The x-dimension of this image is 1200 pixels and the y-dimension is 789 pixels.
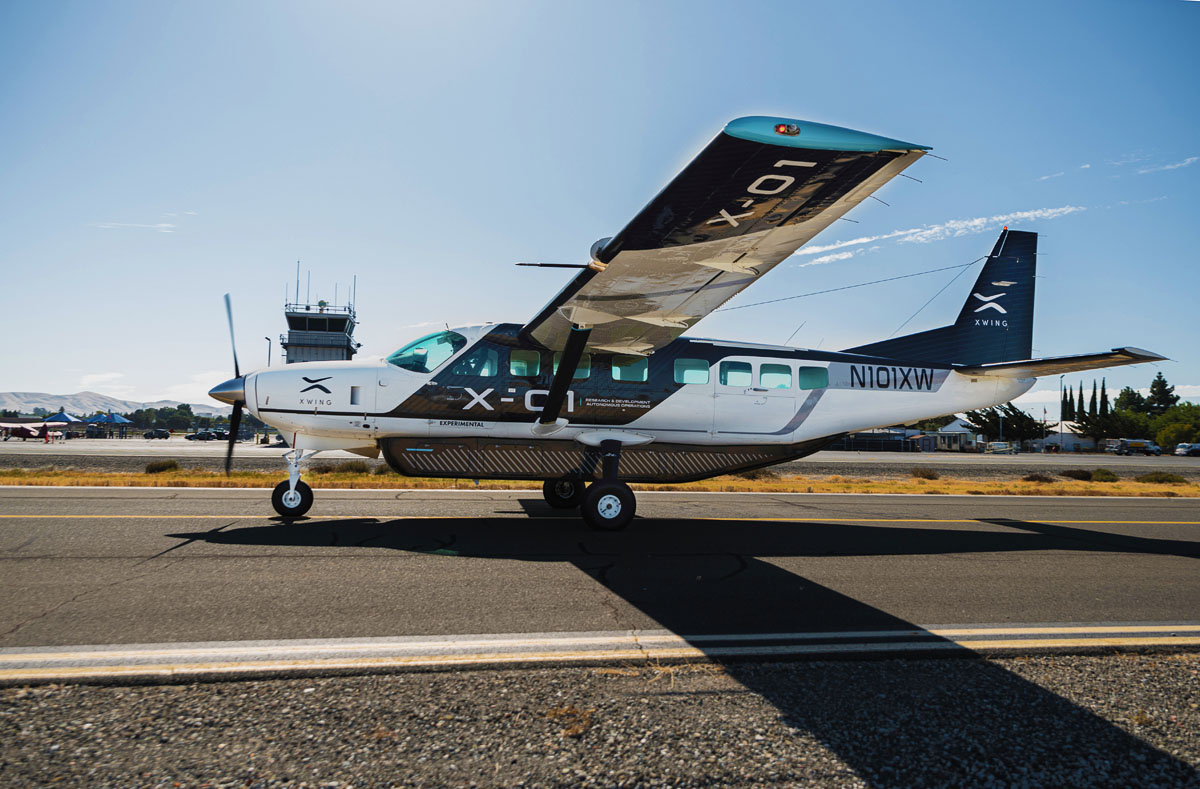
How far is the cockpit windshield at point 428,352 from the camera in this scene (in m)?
10.3

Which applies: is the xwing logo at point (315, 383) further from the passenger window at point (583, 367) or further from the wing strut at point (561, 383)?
the passenger window at point (583, 367)

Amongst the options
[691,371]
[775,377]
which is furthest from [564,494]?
[775,377]

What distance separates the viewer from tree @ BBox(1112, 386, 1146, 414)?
13212 cm

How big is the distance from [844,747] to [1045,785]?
0.75 meters

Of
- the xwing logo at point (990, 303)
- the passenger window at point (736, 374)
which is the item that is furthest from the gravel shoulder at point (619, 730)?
the xwing logo at point (990, 303)

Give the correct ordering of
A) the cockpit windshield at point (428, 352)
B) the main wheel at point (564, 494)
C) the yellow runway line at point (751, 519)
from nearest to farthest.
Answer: the yellow runway line at point (751, 519), the cockpit windshield at point (428, 352), the main wheel at point (564, 494)

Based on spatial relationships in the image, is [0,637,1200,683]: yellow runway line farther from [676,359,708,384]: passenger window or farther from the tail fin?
the tail fin

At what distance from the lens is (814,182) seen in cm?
575

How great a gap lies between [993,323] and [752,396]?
5.53 metres

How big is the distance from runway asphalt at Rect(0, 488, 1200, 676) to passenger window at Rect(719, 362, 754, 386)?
91.8 inches

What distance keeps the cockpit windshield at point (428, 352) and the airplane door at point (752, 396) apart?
450cm

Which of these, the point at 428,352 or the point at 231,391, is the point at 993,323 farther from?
the point at 231,391

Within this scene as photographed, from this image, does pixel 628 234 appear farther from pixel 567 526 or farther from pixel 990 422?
pixel 990 422

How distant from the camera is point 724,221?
6414 mm
